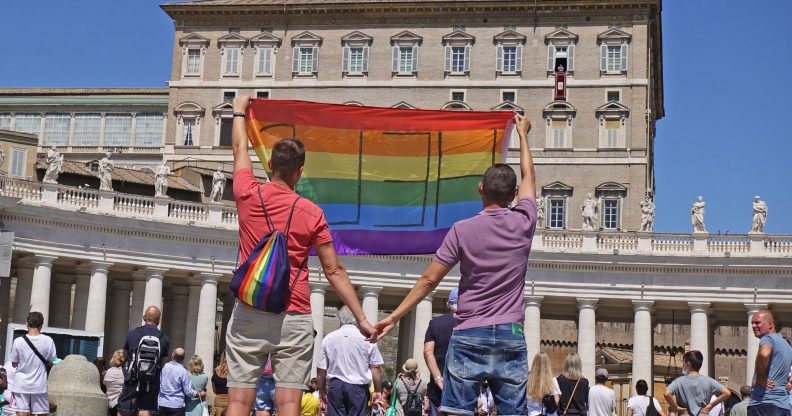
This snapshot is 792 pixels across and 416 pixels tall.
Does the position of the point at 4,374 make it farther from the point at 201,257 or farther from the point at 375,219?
the point at 201,257

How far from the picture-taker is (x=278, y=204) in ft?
41.1

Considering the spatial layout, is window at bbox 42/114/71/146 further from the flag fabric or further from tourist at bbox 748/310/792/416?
tourist at bbox 748/310/792/416

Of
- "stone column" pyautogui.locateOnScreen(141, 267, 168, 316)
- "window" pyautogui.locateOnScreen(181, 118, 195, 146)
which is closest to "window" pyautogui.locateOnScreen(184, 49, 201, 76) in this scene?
"window" pyautogui.locateOnScreen(181, 118, 195, 146)

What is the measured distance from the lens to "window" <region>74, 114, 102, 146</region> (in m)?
95.4

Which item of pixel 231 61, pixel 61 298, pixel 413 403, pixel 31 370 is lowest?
pixel 413 403

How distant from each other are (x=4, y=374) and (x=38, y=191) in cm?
3593

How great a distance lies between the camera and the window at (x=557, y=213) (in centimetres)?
7669

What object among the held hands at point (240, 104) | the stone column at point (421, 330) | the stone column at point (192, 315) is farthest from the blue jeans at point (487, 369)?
the stone column at point (192, 315)

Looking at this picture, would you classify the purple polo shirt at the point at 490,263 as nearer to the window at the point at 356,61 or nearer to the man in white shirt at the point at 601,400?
the man in white shirt at the point at 601,400

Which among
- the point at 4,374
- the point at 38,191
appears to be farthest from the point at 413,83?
the point at 4,374

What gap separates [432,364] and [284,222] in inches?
171

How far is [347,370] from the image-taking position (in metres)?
18.2

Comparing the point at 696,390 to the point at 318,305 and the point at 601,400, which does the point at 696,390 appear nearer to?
the point at 601,400

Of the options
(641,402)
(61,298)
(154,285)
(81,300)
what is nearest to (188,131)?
(61,298)
